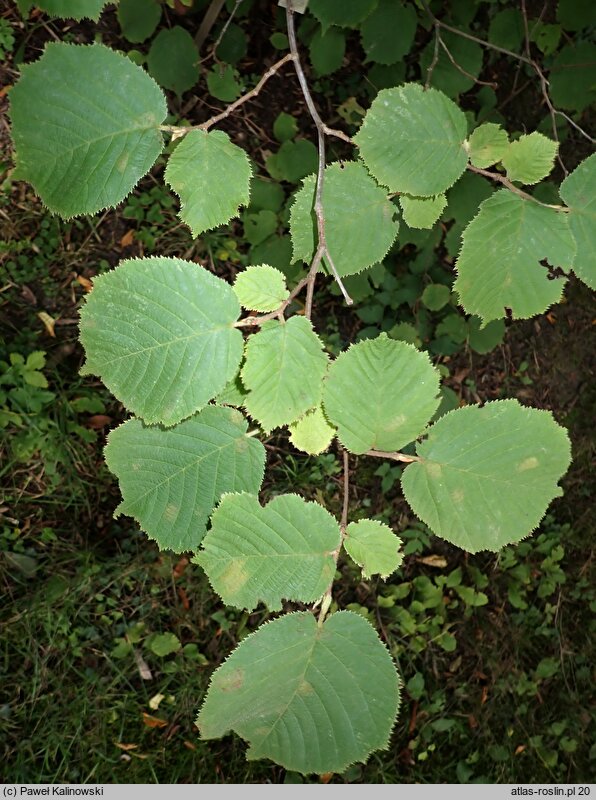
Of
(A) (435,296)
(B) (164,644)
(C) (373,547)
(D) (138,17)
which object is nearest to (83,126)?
(C) (373,547)

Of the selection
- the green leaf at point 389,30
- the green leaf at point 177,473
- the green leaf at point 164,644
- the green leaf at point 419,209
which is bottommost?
the green leaf at point 164,644

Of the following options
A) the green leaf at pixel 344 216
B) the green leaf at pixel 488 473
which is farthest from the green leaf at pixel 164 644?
the green leaf at pixel 344 216

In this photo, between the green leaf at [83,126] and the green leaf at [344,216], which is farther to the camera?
the green leaf at [344,216]

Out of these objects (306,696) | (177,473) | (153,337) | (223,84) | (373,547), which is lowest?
(306,696)

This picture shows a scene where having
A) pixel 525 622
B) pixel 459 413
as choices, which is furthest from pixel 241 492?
pixel 525 622

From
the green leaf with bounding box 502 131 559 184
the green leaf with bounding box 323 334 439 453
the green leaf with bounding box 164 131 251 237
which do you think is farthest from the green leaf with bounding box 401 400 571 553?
the green leaf with bounding box 164 131 251 237

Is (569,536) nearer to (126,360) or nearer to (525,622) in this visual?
(525,622)

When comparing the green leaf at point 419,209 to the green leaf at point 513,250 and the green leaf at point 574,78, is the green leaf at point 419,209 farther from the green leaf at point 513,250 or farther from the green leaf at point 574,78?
the green leaf at point 574,78

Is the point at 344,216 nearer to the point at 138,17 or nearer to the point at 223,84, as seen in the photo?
the point at 223,84
